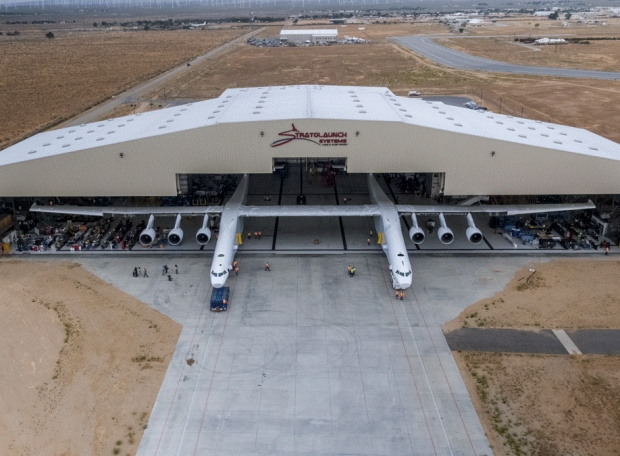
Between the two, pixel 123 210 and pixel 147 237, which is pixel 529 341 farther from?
pixel 123 210

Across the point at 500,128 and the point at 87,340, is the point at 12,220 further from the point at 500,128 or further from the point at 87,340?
the point at 500,128

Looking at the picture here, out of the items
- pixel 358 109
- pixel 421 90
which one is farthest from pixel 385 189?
pixel 421 90

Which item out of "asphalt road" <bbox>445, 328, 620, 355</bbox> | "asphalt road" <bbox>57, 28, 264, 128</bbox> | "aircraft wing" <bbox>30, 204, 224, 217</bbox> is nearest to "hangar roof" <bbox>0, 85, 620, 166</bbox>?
"aircraft wing" <bbox>30, 204, 224, 217</bbox>

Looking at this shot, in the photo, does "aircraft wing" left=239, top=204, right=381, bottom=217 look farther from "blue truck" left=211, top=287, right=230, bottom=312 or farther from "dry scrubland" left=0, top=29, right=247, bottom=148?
"dry scrubland" left=0, top=29, right=247, bottom=148

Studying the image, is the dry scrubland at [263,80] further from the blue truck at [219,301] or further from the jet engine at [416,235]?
the blue truck at [219,301]

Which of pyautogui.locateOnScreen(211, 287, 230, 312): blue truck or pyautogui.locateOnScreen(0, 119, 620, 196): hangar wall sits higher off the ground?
pyautogui.locateOnScreen(0, 119, 620, 196): hangar wall

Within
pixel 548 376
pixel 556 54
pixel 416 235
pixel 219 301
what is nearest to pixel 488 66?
pixel 556 54
